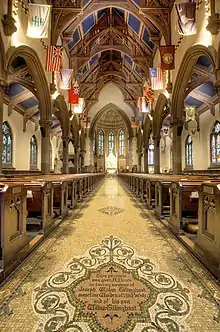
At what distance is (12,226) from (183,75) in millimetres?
9786

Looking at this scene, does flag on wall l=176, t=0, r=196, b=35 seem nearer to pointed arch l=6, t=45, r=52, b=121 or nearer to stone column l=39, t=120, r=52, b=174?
pointed arch l=6, t=45, r=52, b=121

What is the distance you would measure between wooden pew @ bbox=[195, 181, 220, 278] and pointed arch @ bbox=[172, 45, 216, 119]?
6.05 meters

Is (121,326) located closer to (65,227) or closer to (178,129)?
(65,227)

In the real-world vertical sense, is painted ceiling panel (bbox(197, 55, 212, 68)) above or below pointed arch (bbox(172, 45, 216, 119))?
above

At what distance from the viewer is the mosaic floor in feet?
5.70

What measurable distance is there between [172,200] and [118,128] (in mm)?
33150

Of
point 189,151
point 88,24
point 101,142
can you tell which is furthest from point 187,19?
point 101,142

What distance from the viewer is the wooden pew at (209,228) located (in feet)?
8.10

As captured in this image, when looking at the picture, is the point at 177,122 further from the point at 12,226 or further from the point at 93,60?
the point at 93,60

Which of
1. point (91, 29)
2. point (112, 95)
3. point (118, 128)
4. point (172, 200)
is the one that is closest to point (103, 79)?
point (112, 95)

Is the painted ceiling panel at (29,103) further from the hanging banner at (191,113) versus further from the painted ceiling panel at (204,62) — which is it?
the painted ceiling panel at (204,62)

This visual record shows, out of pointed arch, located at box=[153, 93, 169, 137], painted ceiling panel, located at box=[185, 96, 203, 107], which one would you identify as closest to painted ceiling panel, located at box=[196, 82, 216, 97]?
painted ceiling panel, located at box=[185, 96, 203, 107]

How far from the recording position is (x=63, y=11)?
10703mm

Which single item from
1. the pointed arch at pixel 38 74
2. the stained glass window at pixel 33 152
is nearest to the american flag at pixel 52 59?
the pointed arch at pixel 38 74
